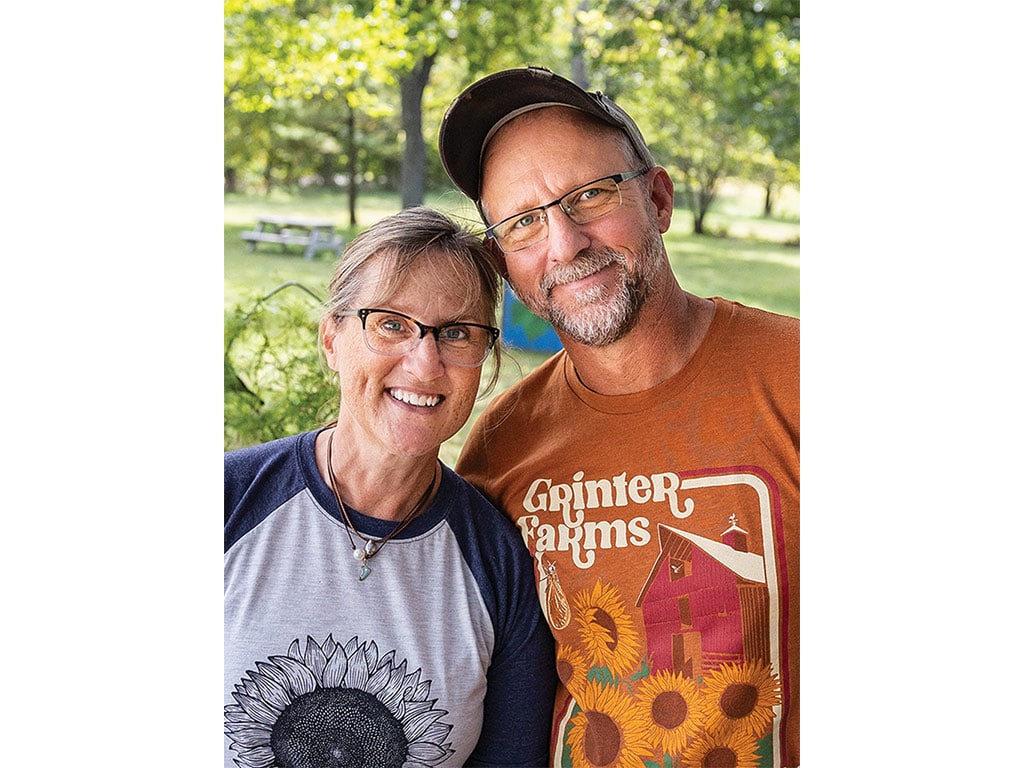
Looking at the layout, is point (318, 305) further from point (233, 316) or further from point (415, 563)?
point (415, 563)

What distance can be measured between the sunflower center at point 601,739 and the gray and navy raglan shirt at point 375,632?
92 millimetres

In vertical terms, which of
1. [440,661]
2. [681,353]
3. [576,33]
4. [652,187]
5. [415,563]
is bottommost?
[440,661]

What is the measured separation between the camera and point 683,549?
1902 millimetres

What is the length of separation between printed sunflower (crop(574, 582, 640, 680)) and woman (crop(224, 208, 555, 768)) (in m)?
0.09

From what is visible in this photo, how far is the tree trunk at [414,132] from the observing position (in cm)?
212

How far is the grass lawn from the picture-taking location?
2.03 meters

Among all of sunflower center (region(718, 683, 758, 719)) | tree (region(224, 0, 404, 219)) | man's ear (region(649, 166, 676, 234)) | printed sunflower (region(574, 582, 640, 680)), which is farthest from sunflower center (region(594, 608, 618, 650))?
tree (region(224, 0, 404, 219))

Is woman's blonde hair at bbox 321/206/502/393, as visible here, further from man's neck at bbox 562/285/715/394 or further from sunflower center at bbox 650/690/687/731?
sunflower center at bbox 650/690/687/731

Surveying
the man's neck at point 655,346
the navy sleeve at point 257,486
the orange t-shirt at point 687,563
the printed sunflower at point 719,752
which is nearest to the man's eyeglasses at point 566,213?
the man's neck at point 655,346

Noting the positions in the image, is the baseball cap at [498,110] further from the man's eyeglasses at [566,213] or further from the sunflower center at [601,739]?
the sunflower center at [601,739]

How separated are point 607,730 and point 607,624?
0.69 ft

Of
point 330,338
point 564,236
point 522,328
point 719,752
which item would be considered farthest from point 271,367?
point 719,752

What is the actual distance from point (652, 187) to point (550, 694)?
104 centimetres
